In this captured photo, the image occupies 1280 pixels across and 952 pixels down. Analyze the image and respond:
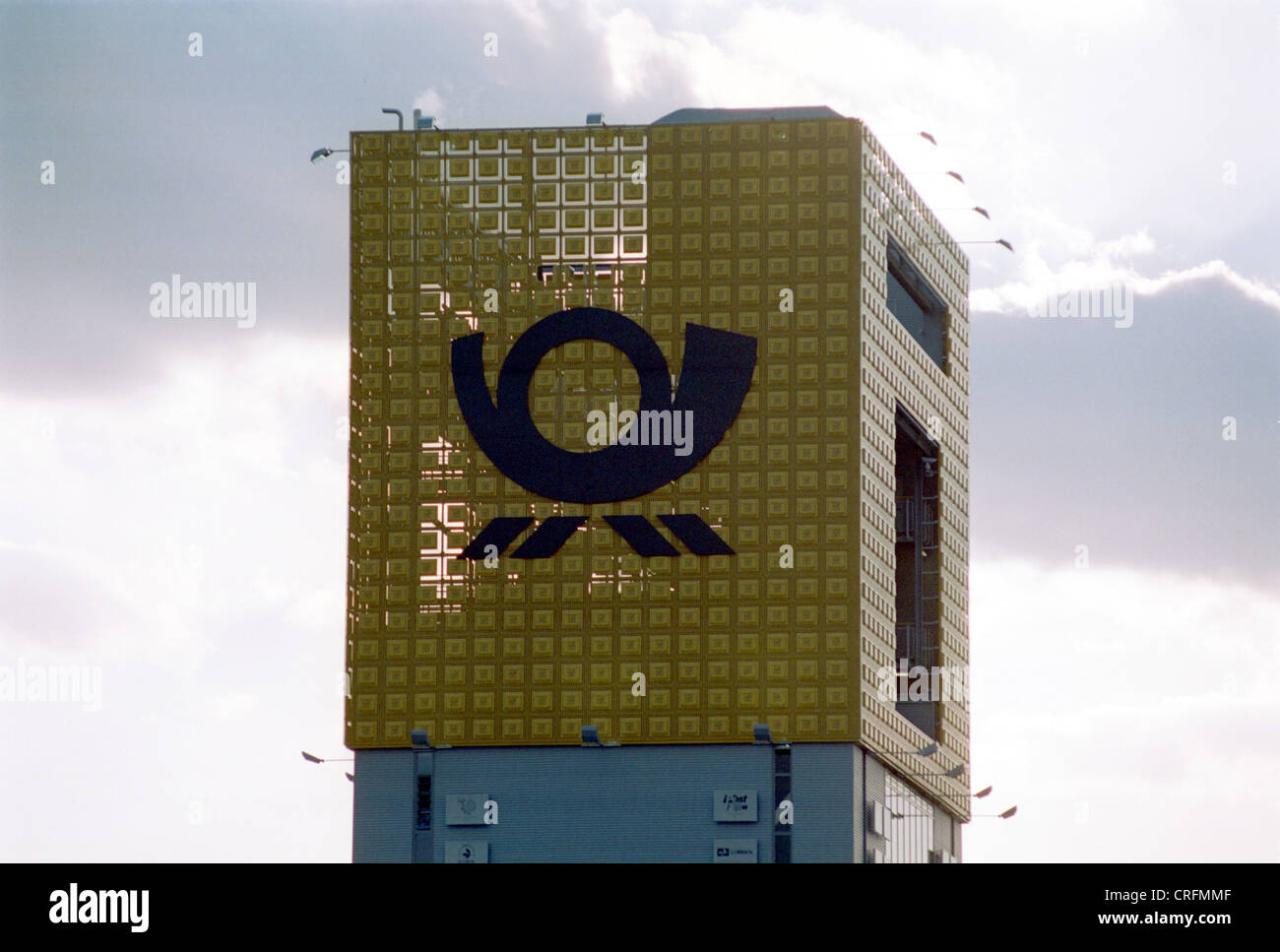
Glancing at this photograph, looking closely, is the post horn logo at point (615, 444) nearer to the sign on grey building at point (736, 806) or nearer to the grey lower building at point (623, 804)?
the grey lower building at point (623, 804)

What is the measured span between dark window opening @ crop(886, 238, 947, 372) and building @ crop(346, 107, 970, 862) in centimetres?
658

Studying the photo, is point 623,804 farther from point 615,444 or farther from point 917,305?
point 917,305

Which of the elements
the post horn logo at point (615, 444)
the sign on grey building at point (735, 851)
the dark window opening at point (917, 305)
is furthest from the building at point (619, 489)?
the dark window opening at point (917, 305)

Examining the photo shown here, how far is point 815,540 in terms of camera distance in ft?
506

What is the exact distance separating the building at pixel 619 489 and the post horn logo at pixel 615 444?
5.4 inches

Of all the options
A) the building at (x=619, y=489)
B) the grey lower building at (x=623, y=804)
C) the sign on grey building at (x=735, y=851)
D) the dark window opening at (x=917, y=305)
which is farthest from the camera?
the dark window opening at (x=917, y=305)

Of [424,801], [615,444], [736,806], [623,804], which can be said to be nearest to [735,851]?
[736,806]

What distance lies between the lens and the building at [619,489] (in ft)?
497

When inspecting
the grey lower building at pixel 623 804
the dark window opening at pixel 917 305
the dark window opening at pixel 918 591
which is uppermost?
the dark window opening at pixel 917 305

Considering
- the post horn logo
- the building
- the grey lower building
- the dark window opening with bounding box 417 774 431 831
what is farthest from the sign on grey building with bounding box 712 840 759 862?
the post horn logo

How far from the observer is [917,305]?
175 m
